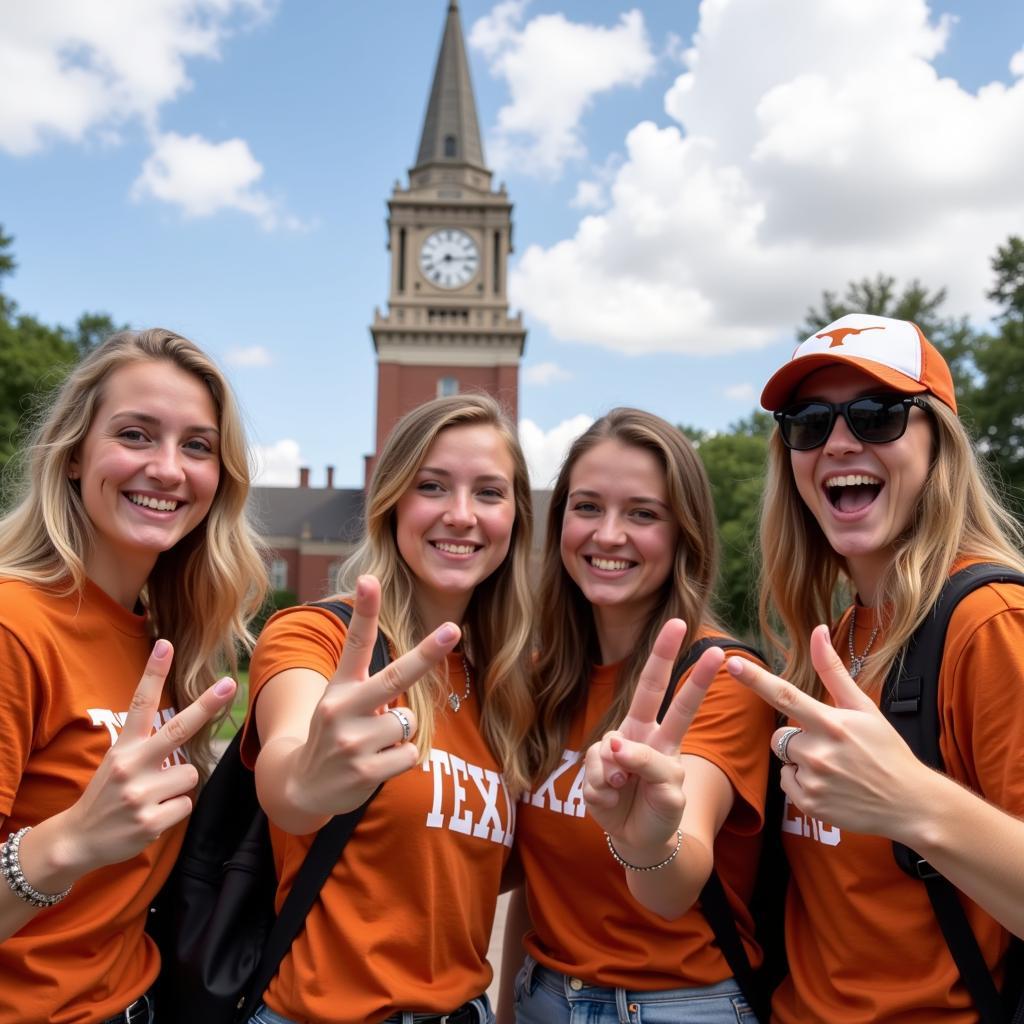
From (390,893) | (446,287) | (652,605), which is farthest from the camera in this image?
(446,287)

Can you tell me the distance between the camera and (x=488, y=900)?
2766 mm

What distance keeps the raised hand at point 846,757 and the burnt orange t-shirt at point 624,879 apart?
0.57 m

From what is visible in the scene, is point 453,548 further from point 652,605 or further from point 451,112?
point 451,112

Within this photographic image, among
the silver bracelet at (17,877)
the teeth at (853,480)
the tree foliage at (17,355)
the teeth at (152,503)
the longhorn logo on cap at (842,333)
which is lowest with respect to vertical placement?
the silver bracelet at (17,877)

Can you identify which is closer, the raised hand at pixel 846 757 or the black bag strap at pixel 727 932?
the raised hand at pixel 846 757

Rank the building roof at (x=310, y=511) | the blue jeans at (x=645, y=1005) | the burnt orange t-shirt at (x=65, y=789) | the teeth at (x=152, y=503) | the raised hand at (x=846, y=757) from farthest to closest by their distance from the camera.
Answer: the building roof at (x=310, y=511) < the teeth at (x=152, y=503) < the blue jeans at (x=645, y=1005) < the burnt orange t-shirt at (x=65, y=789) < the raised hand at (x=846, y=757)

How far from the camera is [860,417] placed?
2615 millimetres

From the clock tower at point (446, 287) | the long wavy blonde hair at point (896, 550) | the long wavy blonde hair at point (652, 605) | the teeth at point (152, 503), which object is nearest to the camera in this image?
the long wavy blonde hair at point (896, 550)

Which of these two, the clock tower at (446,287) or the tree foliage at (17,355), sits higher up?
the clock tower at (446,287)

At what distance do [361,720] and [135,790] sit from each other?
0.56 m

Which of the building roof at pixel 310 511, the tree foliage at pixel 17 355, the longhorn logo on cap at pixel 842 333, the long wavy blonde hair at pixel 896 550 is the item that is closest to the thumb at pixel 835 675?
the long wavy blonde hair at pixel 896 550

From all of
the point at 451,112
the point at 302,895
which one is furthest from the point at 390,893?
the point at 451,112

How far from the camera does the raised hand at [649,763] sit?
78.8 inches

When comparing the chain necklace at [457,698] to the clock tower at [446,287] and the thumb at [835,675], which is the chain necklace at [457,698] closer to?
the thumb at [835,675]
